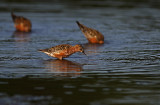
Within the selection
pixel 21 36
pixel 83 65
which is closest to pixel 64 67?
pixel 83 65

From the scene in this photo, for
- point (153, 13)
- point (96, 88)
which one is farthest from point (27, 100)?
point (153, 13)

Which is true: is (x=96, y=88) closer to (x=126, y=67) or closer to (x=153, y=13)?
(x=126, y=67)

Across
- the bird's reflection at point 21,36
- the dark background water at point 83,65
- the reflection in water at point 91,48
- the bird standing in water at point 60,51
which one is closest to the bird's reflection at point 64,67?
the dark background water at point 83,65

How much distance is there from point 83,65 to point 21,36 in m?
7.52

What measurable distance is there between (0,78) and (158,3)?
26.0 metres

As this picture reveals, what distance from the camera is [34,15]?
26.5 meters

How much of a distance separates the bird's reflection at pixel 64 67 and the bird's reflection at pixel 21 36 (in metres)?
5.04

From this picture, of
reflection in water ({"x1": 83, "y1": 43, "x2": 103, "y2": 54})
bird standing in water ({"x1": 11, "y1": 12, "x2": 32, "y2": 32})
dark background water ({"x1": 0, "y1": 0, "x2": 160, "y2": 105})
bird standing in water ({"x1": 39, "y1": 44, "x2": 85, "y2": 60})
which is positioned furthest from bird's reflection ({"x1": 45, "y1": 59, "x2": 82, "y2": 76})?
bird standing in water ({"x1": 11, "y1": 12, "x2": 32, "y2": 32})

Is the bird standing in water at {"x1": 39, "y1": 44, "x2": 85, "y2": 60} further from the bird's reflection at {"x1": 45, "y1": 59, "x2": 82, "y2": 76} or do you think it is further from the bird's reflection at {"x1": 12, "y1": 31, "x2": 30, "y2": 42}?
the bird's reflection at {"x1": 12, "y1": 31, "x2": 30, "y2": 42}

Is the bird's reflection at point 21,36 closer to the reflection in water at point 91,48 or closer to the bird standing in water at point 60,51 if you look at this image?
the reflection in water at point 91,48

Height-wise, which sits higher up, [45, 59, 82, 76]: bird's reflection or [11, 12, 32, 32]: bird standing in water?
[11, 12, 32, 32]: bird standing in water

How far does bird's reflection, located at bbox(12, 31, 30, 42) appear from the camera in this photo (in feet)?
58.3

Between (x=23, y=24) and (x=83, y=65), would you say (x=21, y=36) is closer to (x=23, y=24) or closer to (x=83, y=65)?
(x=23, y=24)

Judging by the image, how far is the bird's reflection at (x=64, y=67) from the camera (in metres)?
11.2
